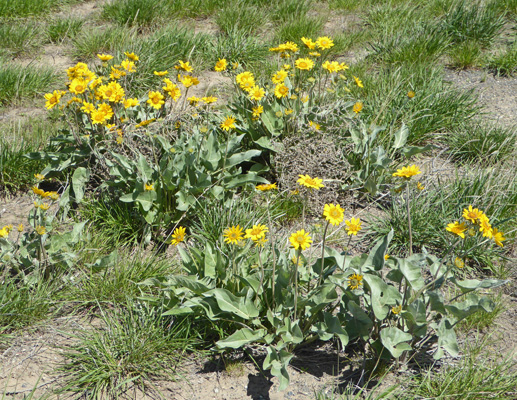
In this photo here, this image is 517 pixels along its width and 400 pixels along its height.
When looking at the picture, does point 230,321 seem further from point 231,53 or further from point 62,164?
point 231,53

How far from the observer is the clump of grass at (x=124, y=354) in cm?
251

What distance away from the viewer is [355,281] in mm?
2357

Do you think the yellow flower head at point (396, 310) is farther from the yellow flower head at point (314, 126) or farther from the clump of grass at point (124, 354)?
the yellow flower head at point (314, 126)

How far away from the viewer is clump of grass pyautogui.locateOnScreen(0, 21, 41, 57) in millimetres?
5203

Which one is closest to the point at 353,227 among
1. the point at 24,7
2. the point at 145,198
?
the point at 145,198

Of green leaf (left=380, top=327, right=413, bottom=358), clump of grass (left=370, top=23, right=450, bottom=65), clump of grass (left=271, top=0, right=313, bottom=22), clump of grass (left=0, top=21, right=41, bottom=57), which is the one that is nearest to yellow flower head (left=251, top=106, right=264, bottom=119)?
green leaf (left=380, top=327, right=413, bottom=358)

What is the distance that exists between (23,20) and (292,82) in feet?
10.7

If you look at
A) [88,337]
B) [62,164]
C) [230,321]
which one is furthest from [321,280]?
[62,164]

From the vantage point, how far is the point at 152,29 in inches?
221

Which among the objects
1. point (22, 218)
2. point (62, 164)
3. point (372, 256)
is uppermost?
point (372, 256)

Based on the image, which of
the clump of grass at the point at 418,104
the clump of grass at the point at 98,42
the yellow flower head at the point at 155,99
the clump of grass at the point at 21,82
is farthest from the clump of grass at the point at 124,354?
the clump of grass at the point at 98,42

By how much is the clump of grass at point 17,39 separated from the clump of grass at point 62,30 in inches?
5.3

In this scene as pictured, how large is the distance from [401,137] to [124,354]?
241 cm

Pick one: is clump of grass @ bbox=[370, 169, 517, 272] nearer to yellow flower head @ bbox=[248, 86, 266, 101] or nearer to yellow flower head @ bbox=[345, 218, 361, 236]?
yellow flower head @ bbox=[345, 218, 361, 236]
